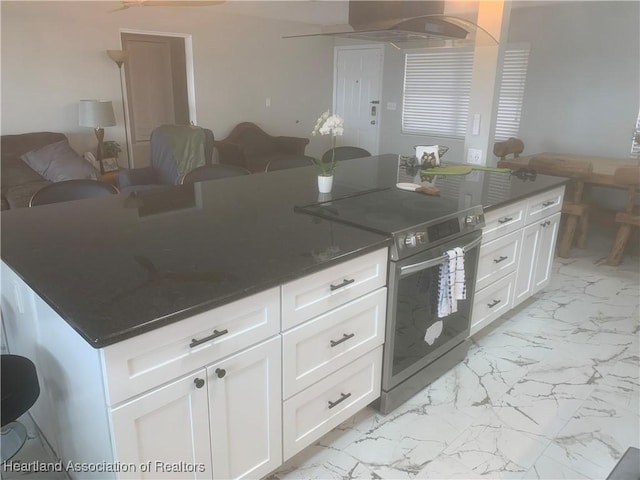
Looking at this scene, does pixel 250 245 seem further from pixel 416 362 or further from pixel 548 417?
pixel 548 417

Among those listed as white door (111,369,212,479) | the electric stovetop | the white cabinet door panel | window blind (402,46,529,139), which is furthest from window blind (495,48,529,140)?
white door (111,369,212,479)

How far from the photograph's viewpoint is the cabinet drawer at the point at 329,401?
5.50 ft

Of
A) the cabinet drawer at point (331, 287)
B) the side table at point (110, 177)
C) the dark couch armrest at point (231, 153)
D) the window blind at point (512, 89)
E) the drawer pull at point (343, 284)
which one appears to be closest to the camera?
the cabinet drawer at point (331, 287)

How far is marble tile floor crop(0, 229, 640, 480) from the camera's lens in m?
1.84

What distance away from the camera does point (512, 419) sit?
2119 millimetres

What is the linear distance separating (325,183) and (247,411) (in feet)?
4.18

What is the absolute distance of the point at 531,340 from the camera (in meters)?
2.82

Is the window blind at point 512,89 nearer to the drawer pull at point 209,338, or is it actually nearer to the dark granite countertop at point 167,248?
the dark granite countertop at point 167,248

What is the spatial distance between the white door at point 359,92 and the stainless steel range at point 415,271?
5302 millimetres

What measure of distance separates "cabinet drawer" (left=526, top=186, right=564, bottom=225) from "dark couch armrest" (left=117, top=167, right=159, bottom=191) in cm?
340

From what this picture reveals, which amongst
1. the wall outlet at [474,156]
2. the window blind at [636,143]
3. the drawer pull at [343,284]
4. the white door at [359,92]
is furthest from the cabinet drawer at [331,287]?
the white door at [359,92]

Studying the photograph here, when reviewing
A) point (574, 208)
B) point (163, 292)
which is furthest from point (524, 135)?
point (163, 292)

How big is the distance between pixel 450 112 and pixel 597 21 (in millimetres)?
2029

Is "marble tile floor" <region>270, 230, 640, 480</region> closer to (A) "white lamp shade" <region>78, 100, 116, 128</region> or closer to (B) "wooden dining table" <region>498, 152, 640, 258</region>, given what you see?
(B) "wooden dining table" <region>498, 152, 640, 258</region>
